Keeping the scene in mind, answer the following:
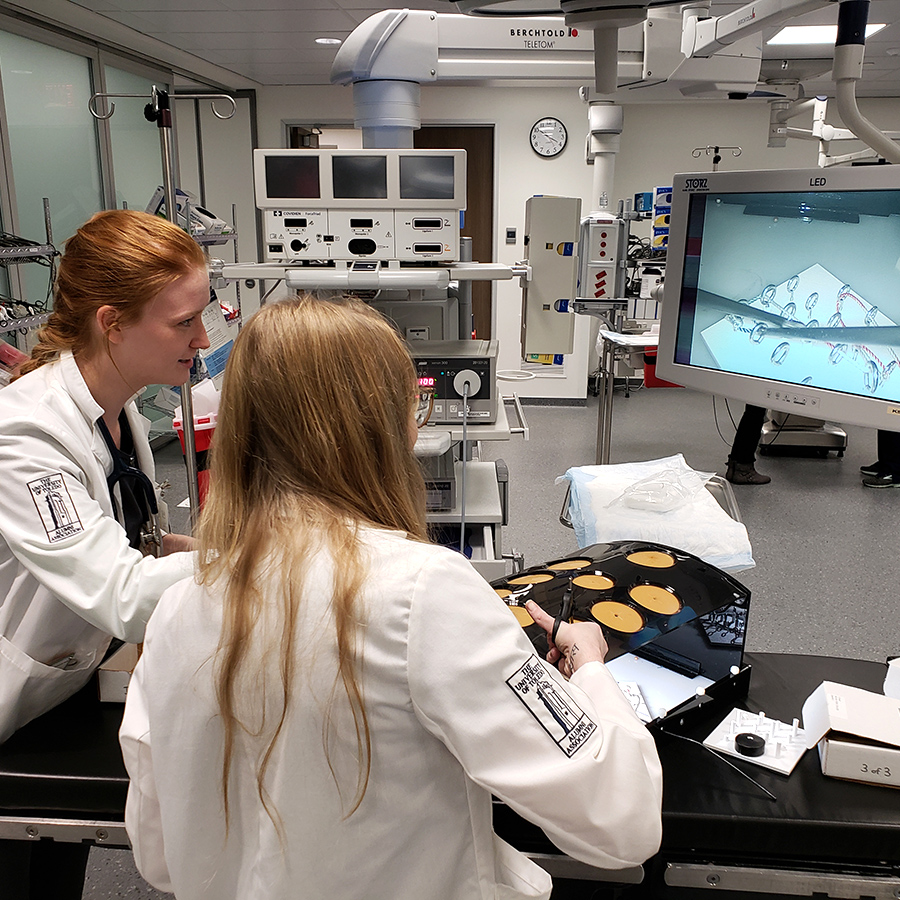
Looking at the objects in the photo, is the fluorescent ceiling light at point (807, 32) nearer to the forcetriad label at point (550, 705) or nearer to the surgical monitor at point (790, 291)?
the surgical monitor at point (790, 291)

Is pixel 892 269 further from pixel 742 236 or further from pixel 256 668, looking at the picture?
pixel 256 668

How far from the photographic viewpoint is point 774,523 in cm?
411

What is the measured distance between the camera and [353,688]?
28.0 inches

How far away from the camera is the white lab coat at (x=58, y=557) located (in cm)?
109

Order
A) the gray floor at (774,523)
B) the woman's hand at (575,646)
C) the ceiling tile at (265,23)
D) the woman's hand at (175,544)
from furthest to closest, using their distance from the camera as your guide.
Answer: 1. the ceiling tile at (265,23)
2. the gray floor at (774,523)
3. the woman's hand at (175,544)
4. the woman's hand at (575,646)

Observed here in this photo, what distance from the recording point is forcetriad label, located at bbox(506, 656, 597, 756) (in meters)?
0.75

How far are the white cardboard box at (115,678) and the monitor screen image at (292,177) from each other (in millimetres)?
1471

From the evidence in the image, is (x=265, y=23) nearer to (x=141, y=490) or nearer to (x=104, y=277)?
(x=104, y=277)

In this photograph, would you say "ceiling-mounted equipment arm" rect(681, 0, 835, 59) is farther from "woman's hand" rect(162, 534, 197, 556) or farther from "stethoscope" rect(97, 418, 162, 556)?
"woman's hand" rect(162, 534, 197, 556)

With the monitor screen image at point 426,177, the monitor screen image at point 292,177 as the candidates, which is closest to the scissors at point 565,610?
the monitor screen image at point 426,177

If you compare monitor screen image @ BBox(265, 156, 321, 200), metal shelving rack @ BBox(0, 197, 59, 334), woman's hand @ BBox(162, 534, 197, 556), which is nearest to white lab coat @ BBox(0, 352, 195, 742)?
woman's hand @ BBox(162, 534, 197, 556)

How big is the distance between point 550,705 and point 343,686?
0.20 meters

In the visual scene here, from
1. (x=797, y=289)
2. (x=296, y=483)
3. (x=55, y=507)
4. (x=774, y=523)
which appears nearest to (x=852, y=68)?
(x=797, y=289)

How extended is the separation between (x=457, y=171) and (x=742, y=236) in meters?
1.20
